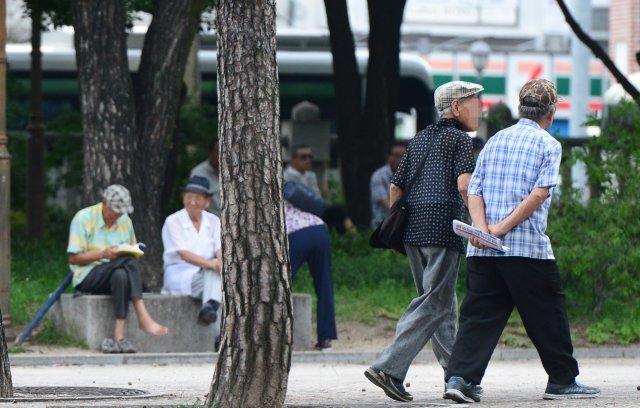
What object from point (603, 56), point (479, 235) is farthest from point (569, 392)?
point (603, 56)

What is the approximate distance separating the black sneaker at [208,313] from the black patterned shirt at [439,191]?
173 inches

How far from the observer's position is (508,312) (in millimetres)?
8539

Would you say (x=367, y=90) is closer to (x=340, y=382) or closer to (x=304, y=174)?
(x=304, y=174)

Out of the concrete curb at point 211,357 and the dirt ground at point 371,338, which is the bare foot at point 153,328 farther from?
the dirt ground at point 371,338

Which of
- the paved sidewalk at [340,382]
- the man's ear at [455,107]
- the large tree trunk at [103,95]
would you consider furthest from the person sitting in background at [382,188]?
the man's ear at [455,107]

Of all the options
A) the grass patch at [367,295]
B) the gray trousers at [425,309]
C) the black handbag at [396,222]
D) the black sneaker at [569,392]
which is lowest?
the grass patch at [367,295]

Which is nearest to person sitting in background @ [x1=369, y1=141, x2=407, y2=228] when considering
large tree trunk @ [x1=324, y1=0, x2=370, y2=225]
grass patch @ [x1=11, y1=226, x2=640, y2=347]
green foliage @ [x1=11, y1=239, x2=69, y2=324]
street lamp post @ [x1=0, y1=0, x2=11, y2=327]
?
grass patch @ [x1=11, y1=226, x2=640, y2=347]

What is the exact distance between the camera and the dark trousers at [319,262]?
12586 mm

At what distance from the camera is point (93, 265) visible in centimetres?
1297

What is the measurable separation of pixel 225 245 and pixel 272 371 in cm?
61

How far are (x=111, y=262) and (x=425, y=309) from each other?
475 cm

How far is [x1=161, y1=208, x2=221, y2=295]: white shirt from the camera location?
43.3 feet

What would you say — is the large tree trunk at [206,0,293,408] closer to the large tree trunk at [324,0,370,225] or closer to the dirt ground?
the dirt ground

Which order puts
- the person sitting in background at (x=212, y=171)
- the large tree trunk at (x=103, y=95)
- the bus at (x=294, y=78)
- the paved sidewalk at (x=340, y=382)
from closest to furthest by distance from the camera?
the paved sidewalk at (x=340, y=382), the large tree trunk at (x=103, y=95), the person sitting in background at (x=212, y=171), the bus at (x=294, y=78)
